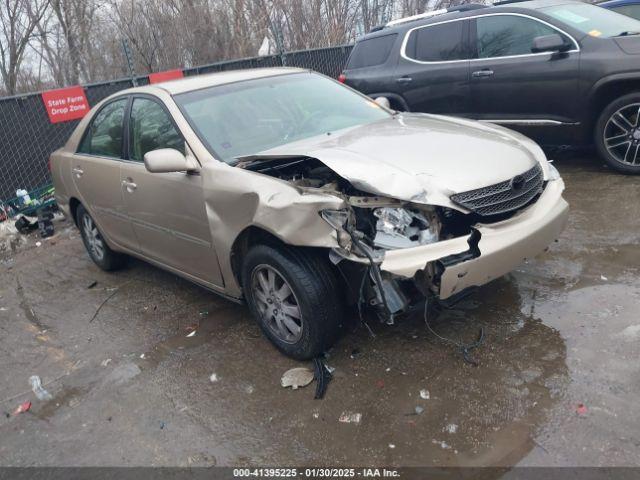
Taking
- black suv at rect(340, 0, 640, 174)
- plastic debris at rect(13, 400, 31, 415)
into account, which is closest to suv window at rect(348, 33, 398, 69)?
black suv at rect(340, 0, 640, 174)

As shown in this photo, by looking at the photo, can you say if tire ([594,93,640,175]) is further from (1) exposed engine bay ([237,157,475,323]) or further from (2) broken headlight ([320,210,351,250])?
(2) broken headlight ([320,210,351,250])

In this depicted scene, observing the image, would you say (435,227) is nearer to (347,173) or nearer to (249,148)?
(347,173)

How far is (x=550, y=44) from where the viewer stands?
220 inches

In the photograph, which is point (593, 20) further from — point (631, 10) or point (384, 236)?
point (384, 236)

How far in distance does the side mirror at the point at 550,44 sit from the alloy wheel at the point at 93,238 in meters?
4.77

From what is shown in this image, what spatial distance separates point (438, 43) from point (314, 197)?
15.7ft

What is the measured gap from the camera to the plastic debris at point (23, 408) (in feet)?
11.5

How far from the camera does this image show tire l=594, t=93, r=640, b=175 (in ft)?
17.7

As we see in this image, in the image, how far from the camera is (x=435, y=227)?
2.96 meters

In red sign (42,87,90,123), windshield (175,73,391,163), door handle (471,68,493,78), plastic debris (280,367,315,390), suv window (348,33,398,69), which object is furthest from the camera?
red sign (42,87,90,123)

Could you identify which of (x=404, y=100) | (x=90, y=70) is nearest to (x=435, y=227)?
(x=404, y=100)

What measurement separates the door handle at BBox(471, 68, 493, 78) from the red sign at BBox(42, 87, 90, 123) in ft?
20.9

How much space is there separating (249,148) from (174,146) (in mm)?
547

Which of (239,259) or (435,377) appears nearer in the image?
(435,377)
